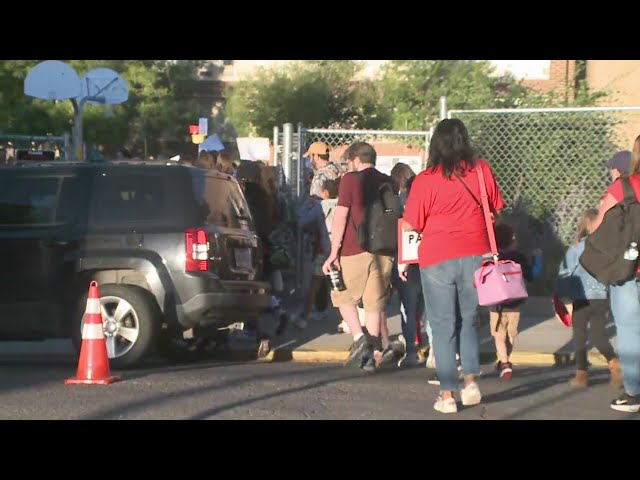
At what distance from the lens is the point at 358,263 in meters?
10.2

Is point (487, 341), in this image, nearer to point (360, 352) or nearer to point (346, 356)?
point (346, 356)

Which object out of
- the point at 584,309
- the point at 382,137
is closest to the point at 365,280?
the point at 584,309

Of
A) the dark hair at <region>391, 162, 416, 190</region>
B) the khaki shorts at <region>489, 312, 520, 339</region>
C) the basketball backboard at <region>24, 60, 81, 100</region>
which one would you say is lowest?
the khaki shorts at <region>489, 312, 520, 339</region>

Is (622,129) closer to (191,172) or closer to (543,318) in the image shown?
(543,318)

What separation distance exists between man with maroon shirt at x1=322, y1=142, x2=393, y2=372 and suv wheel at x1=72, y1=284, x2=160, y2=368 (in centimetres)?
158

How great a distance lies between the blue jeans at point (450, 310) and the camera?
25.5 ft

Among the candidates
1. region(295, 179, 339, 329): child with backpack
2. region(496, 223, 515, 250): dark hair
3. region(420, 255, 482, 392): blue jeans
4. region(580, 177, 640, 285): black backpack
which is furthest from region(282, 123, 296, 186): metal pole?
region(580, 177, 640, 285): black backpack

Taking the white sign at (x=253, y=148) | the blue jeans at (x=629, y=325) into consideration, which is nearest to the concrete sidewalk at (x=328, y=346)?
the blue jeans at (x=629, y=325)

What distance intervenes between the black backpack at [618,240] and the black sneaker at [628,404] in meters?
0.89

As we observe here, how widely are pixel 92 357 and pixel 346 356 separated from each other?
2954 millimetres

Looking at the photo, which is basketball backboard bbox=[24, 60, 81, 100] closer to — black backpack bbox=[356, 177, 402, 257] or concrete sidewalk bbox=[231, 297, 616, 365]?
concrete sidewalk bbox=[231, 297, 616, 365]

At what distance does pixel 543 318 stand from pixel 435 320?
637 centimetres

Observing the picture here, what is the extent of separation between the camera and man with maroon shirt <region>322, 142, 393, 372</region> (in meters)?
10.0

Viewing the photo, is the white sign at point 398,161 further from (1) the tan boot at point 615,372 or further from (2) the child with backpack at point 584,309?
(1) the tan boot at point 615,372
